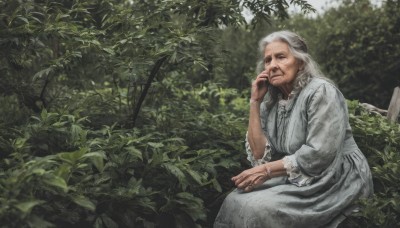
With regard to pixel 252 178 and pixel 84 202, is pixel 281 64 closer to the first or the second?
pixel 252 178

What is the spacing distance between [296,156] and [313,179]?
168 mm

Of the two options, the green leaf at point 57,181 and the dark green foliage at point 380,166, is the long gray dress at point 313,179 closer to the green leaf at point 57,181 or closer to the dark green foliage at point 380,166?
the dark green foliage at point 380,166

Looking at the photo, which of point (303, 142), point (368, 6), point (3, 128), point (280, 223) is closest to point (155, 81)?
point (3, 128)

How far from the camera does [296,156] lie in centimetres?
282

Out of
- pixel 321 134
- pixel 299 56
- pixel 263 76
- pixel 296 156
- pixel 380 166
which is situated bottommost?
pixel 380 166

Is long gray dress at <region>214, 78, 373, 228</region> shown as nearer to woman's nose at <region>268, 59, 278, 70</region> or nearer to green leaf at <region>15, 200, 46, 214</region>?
woman's nose at <region>268, 59, 278, 70</region>

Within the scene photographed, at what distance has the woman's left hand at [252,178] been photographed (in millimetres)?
2850

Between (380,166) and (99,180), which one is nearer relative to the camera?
(99,180)

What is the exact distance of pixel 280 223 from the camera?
8.76ft

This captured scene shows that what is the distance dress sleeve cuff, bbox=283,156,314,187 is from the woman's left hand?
13 cm

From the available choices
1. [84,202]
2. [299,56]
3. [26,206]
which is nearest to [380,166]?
[299,56]

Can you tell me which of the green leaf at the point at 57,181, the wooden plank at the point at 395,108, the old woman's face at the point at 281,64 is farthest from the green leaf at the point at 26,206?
the wooden plank at the point at 395,108

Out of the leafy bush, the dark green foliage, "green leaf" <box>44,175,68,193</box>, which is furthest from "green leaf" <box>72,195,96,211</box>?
the dark green foliage

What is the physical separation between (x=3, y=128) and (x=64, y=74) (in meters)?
1.41
